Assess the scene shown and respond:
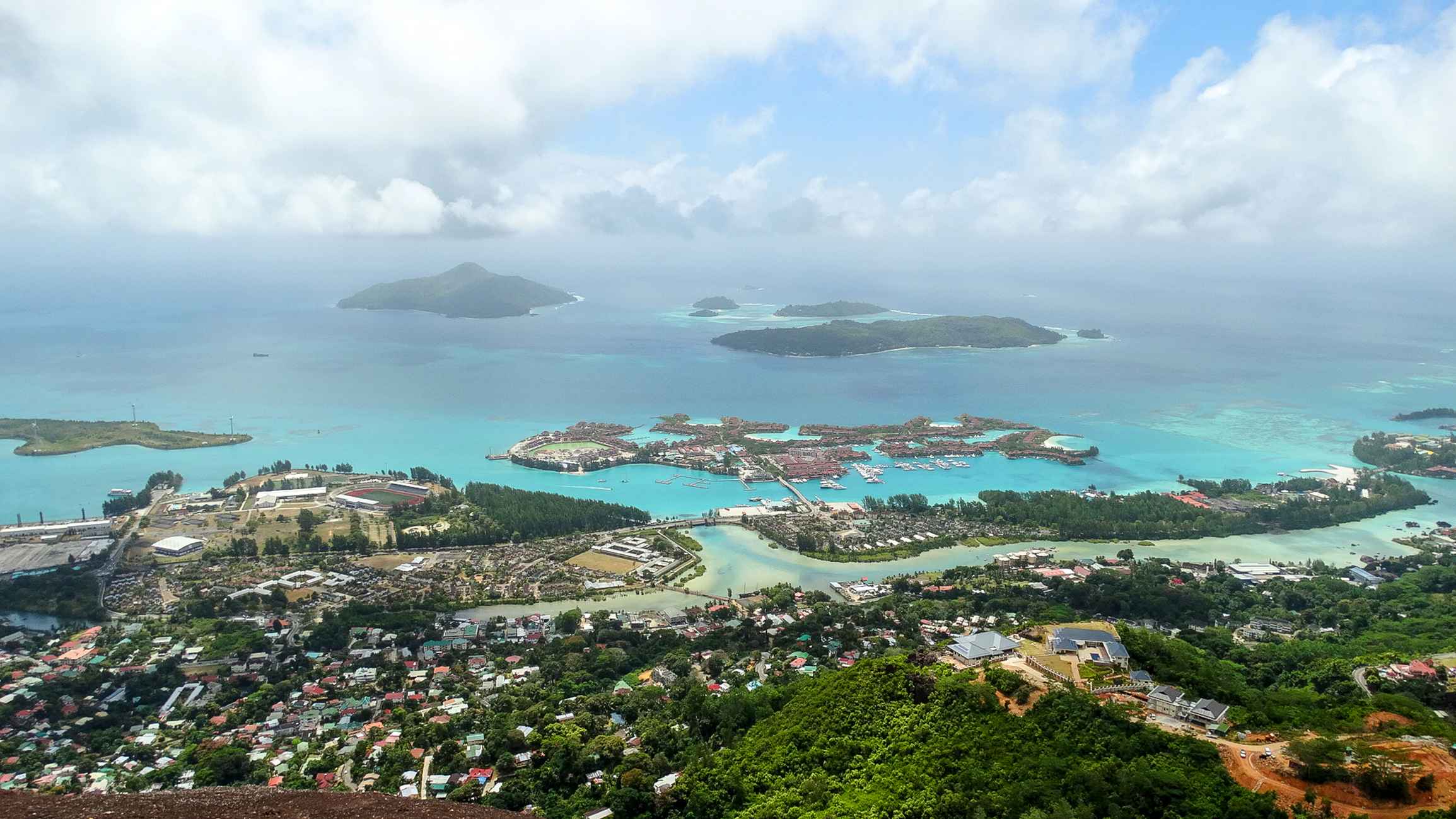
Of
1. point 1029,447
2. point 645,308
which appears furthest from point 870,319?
point 1029,447

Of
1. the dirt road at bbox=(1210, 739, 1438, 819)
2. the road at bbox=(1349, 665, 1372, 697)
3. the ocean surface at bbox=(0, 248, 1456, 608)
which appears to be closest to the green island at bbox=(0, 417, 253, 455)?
the ocean surface at bbox=(0, 248, 1456, 608)

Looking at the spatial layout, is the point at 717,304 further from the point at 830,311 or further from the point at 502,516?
the point at 502,516

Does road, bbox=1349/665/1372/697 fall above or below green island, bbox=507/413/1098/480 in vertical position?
below

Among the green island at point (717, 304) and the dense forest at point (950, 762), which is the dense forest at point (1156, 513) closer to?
the dense forest at point (950, 762)

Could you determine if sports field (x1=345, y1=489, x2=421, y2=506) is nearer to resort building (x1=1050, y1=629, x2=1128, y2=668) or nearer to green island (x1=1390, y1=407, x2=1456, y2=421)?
resort building (x1=1050, y1=629, x2=1128, y2=668)

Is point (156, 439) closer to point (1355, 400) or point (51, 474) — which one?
point (51, 474)
